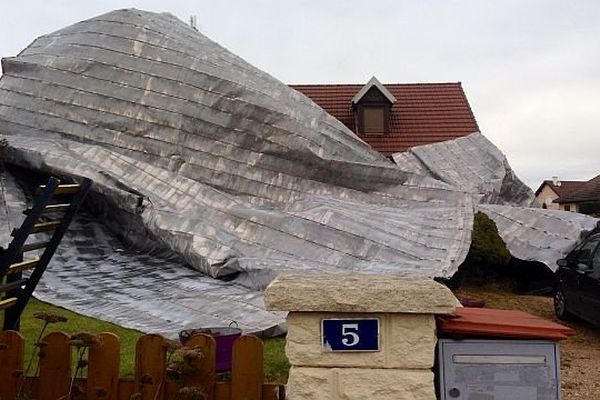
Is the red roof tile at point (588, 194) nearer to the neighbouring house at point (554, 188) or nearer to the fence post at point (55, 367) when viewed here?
the neighbouring house at point (554, 188)

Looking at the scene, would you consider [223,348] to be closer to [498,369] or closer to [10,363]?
[10,363]

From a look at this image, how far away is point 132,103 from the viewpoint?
36.0ft

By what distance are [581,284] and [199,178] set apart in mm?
5798

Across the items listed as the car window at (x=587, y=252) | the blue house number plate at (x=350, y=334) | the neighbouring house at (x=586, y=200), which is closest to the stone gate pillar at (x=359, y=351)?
the blue house number plate at (x=350, y=334)

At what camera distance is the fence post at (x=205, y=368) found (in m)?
3.05

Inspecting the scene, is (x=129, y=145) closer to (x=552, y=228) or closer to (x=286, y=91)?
(x=286, y=91)

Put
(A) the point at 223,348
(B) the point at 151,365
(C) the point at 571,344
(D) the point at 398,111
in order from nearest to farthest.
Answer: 1. (B) the point at 151,365
2. (A) the point at 223,348
3. (C) the point at 571,344
4. (D) the point at 398,111

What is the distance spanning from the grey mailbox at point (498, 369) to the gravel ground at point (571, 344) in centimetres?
237

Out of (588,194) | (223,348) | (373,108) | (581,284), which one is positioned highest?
(373,108)

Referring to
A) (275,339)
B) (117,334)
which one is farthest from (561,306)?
(117,334)

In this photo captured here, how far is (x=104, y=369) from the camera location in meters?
3.16

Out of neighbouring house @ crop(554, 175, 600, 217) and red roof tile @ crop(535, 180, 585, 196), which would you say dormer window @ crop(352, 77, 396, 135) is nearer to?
neighbouring house @ crop(554, 175, 600, 217)

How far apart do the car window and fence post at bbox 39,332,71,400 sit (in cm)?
607

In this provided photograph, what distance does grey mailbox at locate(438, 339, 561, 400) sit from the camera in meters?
2.64
